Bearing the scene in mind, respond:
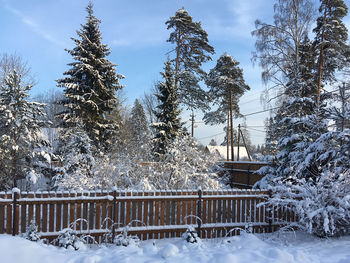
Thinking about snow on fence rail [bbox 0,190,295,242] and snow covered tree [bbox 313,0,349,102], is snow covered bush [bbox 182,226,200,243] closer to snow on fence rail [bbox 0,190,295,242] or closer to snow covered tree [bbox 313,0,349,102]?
snow on fence rail [bbox 0,190,295,242]

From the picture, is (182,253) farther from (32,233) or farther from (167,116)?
(167,116)

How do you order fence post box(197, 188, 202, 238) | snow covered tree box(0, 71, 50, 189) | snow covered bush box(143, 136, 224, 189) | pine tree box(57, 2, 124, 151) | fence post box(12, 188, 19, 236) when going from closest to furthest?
fence post box(12, 188, 19, 236)
fence post box(197, 188, 202, 238)
snow covered tree box(0, 71, 50, 189)
snow covered bush box(143, 136, 224, 189)
pine tree box(57, 2, 124, 151)

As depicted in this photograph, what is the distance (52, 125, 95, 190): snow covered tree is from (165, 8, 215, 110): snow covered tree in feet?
33.4

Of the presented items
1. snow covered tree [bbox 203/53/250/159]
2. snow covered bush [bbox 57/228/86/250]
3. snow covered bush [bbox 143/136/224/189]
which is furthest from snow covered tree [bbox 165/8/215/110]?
snow covered bush [bbox 57/228/86/250]

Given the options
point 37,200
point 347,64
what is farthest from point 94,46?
point 347,64

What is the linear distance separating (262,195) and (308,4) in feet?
44.7

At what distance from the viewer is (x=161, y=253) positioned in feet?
14.5

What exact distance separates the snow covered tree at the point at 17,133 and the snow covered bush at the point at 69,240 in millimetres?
4603

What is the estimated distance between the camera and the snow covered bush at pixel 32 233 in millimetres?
4965

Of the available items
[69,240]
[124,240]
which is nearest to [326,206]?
[124,240]

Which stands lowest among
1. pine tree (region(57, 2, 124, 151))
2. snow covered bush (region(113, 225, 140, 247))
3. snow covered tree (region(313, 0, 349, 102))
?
snow covered bush (region(113, 225, 140, 247))

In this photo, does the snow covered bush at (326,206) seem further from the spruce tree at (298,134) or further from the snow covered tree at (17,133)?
the snow covered tree at (17,133)

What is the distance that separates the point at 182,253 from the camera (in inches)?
178

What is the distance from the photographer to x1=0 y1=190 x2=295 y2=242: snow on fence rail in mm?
5203
